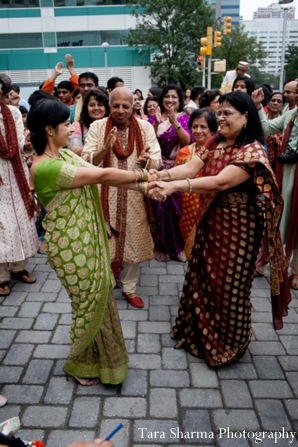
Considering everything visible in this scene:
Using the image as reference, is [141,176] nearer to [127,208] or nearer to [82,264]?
[82,264]

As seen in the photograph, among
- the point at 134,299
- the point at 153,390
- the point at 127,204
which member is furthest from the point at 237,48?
the point at 153,390

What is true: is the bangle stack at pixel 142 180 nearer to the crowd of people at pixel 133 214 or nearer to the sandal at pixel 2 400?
the crowd of people at pixel 133 214

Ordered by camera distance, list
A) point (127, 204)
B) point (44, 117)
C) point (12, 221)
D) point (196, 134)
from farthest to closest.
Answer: point (196, 134) < point (12, 221) < point (127, 204) < point (44, 117)

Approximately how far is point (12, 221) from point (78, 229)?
5.88ft

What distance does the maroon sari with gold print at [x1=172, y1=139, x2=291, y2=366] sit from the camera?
2725mm

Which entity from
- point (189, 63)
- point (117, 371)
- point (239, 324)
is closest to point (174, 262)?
point (239, 324)

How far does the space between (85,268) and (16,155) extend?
1.93 m

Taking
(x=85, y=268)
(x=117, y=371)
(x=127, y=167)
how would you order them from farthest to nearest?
(x=127, y=167), (x=117, y=371), (x=85, y=268)

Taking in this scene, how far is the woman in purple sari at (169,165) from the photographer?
5090 mm

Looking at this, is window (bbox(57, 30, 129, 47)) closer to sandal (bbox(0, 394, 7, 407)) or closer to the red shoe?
the red shoe

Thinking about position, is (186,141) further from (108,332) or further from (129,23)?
(129,23)

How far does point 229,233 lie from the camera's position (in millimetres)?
2865

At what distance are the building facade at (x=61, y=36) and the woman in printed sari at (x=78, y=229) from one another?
26824mm

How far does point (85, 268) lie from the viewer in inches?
102
